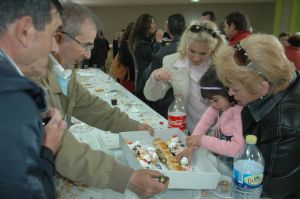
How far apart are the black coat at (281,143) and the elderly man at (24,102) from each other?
0.86 m

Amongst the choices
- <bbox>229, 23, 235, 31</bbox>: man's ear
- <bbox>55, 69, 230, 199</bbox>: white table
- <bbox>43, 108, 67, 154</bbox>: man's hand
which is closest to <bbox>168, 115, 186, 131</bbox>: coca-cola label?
<bbox>55, 69, 230, 199</bbox>: white table

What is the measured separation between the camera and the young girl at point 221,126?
1.54 meters

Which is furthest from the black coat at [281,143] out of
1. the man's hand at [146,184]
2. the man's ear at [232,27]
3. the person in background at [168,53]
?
the man's ear at [232,27]

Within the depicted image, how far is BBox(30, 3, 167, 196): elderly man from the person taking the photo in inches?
48.0

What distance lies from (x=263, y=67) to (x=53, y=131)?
34.0 inches

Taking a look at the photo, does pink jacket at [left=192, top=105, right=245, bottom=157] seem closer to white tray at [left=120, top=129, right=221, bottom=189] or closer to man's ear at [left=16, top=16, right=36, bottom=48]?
white tray at [left=120, top=129, right=221, bottom=189]

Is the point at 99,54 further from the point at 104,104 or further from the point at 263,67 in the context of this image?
the point at 263,67

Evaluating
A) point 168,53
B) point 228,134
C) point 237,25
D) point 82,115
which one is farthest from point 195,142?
point 237,25

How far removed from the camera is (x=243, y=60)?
1.35 m

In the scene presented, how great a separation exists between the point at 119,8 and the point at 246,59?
40.9ft

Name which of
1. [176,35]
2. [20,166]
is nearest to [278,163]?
[20,166]

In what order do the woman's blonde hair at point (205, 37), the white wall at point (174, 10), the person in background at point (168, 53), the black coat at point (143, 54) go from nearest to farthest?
1. the woman's blonde hair at point (205, 37)
2. the person in background at point (168, 53)
3. the black coat at point (143, 54)
4. the white wall at point (174, 10)

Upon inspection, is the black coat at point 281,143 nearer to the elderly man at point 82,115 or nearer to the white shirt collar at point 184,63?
the elderly man at point 82,115

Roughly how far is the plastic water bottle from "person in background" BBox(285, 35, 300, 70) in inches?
122
